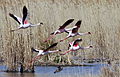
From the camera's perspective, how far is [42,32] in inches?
683

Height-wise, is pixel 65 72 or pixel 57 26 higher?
pixel 57 26

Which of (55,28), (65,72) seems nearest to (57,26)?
(55,28)

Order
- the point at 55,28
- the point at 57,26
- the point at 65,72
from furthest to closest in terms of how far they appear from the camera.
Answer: the point at 57,26, the point at 55,28, the point at 65,72

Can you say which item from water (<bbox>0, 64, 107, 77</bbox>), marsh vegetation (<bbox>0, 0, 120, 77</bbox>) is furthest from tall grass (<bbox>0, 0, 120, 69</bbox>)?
water (<bbox>0, 64, 107, 77</bbox>)

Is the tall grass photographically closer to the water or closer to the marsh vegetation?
the marsh vegetation

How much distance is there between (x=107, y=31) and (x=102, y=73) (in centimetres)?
474

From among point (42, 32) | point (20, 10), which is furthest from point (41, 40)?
point (20, 10)

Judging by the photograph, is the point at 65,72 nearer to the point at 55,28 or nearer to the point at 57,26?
the point at 55,28

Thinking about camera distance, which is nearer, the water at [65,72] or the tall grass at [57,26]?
the water at [65,72]

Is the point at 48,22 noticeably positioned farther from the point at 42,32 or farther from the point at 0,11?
the point at 0,11

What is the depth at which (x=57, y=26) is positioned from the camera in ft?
58.6

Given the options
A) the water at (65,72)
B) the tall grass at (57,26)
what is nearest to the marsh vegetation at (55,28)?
the tall grass at (57,26)

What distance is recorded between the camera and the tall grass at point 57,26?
16438 mm

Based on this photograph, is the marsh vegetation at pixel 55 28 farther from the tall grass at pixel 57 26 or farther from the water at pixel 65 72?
the water at pixel 65 72
